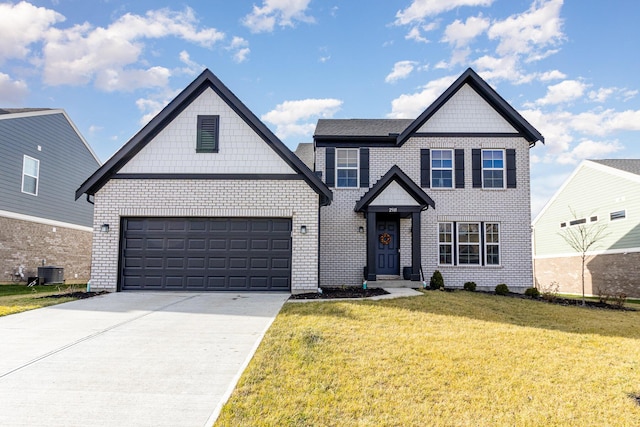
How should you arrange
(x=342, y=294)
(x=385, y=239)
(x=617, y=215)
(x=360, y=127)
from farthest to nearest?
1. (x=617, y=215)
2. (x=360, y=127)
3. (x=385, y=239)
4. (x=342, y=294)

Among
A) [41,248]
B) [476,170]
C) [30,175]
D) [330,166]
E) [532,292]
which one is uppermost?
[30,175]

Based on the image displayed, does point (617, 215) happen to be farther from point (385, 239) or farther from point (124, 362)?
point (124, 362)

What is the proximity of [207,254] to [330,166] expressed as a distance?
242 inches

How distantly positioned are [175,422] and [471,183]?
587 inches

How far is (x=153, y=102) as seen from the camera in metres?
18.2

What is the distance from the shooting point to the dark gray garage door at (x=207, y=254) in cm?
1320

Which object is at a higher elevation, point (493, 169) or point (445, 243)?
point (493, 169)

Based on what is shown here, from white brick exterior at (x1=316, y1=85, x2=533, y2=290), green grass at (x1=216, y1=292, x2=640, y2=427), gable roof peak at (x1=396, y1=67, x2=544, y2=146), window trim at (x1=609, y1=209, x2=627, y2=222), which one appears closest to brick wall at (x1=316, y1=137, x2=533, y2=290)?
white brick exterior at (x1=316, y1=85, x2=533, y2=290)

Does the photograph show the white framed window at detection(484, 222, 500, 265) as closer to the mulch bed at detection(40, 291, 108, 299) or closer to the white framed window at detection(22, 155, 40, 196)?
the mulch bed at detection(40, 291, 108, 299)

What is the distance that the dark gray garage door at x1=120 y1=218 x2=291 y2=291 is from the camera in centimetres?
1320

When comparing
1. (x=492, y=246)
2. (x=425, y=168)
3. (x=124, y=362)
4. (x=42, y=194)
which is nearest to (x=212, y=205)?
(x=124, y=362)

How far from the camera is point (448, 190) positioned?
55.8ft

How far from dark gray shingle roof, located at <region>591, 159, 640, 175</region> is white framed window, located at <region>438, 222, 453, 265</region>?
11215 millimetres

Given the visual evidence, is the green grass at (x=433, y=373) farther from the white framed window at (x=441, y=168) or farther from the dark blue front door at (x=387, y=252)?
the white framed window at (x=441, y=168)
